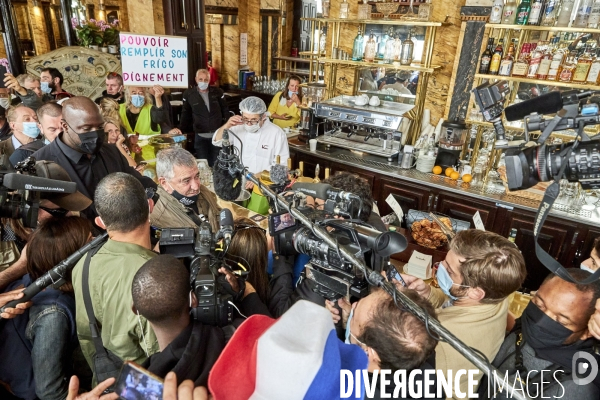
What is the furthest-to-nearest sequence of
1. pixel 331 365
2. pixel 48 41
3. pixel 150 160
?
pixel 48 41
pixel 150 160
pixel 331 365

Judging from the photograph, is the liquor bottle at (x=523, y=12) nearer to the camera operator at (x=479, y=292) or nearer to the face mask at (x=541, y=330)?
the camera operator at (x=479, y=292)

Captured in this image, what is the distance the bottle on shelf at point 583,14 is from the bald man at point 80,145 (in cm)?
416

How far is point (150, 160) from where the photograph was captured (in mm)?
3848

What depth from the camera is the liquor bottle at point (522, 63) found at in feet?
12.2

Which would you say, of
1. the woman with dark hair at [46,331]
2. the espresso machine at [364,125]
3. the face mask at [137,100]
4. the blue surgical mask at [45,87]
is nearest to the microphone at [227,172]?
the woman with dark hair at [46,331]

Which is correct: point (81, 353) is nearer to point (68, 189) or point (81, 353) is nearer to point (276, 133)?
point (68, 189)

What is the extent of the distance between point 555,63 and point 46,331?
4414 mm

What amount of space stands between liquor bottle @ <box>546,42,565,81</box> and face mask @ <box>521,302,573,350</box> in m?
3.11

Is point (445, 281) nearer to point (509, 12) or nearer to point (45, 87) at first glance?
point (509, 12)

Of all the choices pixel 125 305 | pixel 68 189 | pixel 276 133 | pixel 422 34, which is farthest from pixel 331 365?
pixel 422 34

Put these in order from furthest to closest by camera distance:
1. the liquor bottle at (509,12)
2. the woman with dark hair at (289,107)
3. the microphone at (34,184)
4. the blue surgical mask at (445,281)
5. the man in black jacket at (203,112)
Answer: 1. the woman with dark hair at (289,107)
2. the man in black jacket at (203,112)
3. the liquor bottle at (509,12)
4. the blue surgical mask at (445,281)
5. the microphone at (34,184)

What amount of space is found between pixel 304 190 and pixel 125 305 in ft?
2.70

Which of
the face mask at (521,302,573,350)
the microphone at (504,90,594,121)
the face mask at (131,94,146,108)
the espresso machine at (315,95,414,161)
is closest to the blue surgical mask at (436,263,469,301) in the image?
the face mask at (521,302,573,350)

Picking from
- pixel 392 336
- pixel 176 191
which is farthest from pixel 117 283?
pixel 392 336
